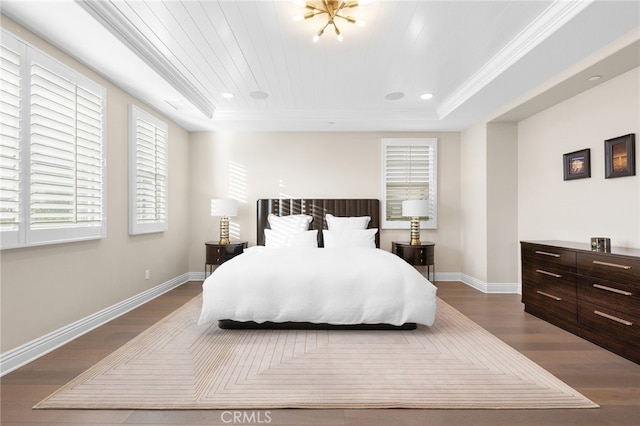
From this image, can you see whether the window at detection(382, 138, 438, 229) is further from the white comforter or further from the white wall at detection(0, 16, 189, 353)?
the white wall at detection(0, 16, 189, 353)

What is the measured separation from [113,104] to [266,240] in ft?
8.37

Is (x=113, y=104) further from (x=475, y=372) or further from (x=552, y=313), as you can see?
(x=552, y=313)

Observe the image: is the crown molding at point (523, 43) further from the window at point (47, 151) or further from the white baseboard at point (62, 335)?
the white baseboard at point (62, 335)

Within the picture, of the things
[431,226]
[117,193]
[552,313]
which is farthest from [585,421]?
[117,193]

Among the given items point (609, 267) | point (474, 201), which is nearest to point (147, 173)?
point (474, 201)

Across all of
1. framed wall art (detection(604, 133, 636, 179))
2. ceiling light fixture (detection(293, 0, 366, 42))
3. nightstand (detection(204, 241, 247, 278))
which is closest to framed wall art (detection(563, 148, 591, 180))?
framed wall art (detection(604, 133, 636, 179))

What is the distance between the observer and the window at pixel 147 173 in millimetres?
3720

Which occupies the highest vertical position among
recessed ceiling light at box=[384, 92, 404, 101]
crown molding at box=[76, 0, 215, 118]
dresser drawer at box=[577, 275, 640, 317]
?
recessed ceiling light at box=[384, 92, 404, 101]

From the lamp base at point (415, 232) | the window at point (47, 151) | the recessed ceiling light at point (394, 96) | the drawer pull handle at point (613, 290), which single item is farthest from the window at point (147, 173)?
the drawer pull handle at point (613, 290)

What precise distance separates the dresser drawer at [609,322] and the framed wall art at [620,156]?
4.04 feet

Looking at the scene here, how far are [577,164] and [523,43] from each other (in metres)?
1.55

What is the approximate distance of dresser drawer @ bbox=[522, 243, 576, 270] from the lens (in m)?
3.00

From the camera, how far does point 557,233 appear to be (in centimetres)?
378

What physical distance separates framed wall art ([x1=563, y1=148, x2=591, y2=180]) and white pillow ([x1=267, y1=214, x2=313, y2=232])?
329 cm
